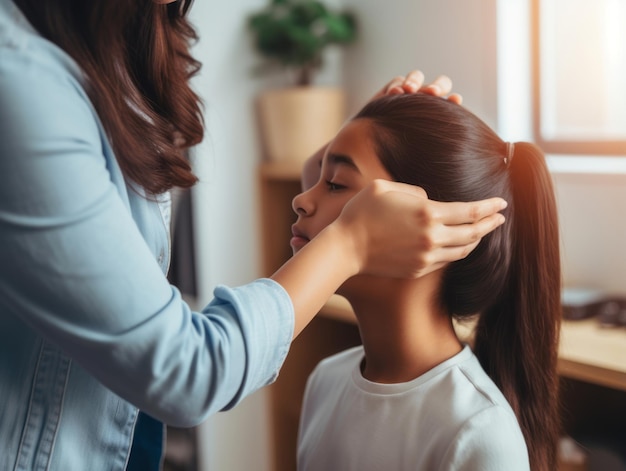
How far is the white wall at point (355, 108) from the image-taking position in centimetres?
195

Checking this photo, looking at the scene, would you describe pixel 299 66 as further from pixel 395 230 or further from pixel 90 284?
pixel 90 284

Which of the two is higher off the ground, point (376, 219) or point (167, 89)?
point (167, 89)

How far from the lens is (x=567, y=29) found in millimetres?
2051

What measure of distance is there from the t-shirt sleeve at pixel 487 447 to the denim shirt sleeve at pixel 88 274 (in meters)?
0.36

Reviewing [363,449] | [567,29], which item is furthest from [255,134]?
[363,449]

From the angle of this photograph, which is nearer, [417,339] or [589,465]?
[417,339]

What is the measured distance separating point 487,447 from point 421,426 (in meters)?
0.10

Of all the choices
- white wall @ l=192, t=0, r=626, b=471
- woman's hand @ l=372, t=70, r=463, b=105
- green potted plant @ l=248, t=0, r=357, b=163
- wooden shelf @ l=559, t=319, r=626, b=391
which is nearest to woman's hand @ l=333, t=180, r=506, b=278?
woman's hand @ l=372, t=70, r=463, b=105

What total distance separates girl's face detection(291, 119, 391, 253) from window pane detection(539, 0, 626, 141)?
1.12 m

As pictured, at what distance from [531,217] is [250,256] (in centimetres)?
159

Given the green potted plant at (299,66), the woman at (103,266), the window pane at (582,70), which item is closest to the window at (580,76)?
the window pane at (582,70)

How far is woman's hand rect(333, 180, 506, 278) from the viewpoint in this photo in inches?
31.8

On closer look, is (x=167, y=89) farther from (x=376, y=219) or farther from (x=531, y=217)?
(x=531, y=217)

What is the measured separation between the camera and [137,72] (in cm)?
101
